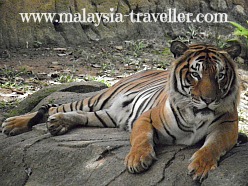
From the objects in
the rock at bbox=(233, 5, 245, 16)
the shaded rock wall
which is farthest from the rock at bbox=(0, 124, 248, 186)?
the rock at bbox=(233, 5, 245, 16)

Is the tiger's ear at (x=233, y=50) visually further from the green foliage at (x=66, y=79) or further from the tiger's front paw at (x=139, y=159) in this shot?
the green foliage at (x=66, y=79)

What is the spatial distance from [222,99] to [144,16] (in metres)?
7.49

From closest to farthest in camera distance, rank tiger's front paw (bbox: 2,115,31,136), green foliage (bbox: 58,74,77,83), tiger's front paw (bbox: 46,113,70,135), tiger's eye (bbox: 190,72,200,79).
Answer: tiger's eye (bbox: 190,72,200,79) < tiger's front paw (bbox: 46,113,70,135) < tiger's front paw (bbox: 2,115,31,136) < green foliage (bbox: 58,74,77,83)

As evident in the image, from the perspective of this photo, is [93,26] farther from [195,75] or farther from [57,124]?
[195,75]

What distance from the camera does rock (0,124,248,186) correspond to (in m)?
3.28

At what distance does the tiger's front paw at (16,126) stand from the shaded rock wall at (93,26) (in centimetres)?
433

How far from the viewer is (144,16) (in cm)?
1069

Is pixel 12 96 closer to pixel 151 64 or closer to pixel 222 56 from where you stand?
pixel 151 64

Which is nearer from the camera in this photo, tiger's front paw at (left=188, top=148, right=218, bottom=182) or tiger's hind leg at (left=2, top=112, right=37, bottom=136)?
tiger's front paw at (left=188, top=148, right=218, bottom=182)

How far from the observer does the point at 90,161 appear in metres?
3.79

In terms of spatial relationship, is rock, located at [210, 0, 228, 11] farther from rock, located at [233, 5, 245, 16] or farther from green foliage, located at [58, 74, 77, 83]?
green foliage, located at [58, 74, 77, 83]

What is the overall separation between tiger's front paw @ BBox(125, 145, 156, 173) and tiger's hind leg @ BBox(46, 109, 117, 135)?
44.3 inches

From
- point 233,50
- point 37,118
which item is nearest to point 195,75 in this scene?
point 233,50

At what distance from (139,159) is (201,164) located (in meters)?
0.40
